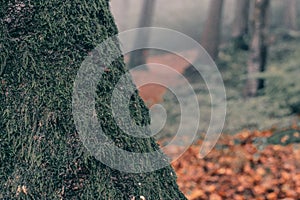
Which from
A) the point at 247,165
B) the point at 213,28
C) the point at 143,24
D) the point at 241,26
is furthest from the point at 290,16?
the point at 247,165

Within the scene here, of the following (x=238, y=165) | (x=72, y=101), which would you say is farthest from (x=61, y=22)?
(x=238, y=165)

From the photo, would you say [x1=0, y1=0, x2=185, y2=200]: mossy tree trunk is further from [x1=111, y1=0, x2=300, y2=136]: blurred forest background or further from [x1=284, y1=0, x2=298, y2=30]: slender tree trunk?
[x1=284, y1=0, x2=298, y2=30]: slender tree trunk

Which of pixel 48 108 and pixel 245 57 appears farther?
pixel 245 57

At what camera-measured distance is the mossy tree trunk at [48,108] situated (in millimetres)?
2258

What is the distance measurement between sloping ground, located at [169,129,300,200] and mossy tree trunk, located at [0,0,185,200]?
2.91 metres

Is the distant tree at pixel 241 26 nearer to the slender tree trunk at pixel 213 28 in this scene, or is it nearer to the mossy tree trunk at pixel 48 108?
the slender tree trunk at pixel 213 28

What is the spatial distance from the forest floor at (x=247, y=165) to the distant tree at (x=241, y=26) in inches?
238

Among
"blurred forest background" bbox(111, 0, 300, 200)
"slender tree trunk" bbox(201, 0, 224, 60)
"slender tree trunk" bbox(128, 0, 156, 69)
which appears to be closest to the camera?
"blurred forest background" bbox(111, 0, 300, 200)

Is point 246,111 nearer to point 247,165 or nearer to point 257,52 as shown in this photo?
point 257,52

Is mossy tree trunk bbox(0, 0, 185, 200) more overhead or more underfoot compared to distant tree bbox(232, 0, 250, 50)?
more underfoot

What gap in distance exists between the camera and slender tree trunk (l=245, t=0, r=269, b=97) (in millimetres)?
9380

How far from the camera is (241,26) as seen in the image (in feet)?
A: 46.9

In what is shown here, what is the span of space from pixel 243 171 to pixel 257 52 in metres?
4.53

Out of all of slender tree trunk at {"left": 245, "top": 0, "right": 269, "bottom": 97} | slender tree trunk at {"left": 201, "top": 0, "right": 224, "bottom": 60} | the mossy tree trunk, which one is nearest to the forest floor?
slender tree trunk at {"left": 245, "top": 0, "right": 269, "bottom": 97}
